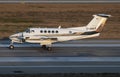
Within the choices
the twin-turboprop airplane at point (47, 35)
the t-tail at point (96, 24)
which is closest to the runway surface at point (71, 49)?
the twin-turboprop airplane at point (47, 35)

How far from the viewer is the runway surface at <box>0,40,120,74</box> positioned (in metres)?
29.0

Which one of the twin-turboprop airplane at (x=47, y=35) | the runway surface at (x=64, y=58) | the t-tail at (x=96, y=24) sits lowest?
the runway surface at (x=64, y=58)

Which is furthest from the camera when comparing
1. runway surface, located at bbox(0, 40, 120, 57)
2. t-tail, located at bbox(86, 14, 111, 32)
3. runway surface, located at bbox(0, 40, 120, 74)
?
t-tail, located at bbox(86, 14, 111, 32)

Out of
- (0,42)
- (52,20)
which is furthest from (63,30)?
(52,20)

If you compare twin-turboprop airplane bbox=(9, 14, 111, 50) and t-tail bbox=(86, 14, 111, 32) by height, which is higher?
t-tail bbox=(86, 14, 111, 32)

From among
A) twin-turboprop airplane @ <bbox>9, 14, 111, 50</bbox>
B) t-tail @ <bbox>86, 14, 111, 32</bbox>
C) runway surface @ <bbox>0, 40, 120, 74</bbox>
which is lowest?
runway surface @ <bbox>0, 40, 120, 74</bbox>

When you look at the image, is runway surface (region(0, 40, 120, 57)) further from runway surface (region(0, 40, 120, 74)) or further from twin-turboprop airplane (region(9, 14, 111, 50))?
twin-turboprop airplane (region(9, 14, 111, 50))

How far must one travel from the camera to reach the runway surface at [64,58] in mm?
29016

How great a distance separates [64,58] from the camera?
33000mm

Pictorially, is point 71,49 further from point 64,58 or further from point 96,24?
point 64,58

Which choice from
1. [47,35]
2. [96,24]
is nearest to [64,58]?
[47,35]

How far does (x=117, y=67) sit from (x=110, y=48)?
25.2 feet

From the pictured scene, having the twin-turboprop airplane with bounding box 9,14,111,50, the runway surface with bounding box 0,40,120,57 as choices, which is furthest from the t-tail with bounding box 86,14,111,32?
the runway surface with bounding box 0,40,120,57

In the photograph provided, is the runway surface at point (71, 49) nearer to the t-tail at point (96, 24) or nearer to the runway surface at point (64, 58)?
the runway surface at point (64, 58)
